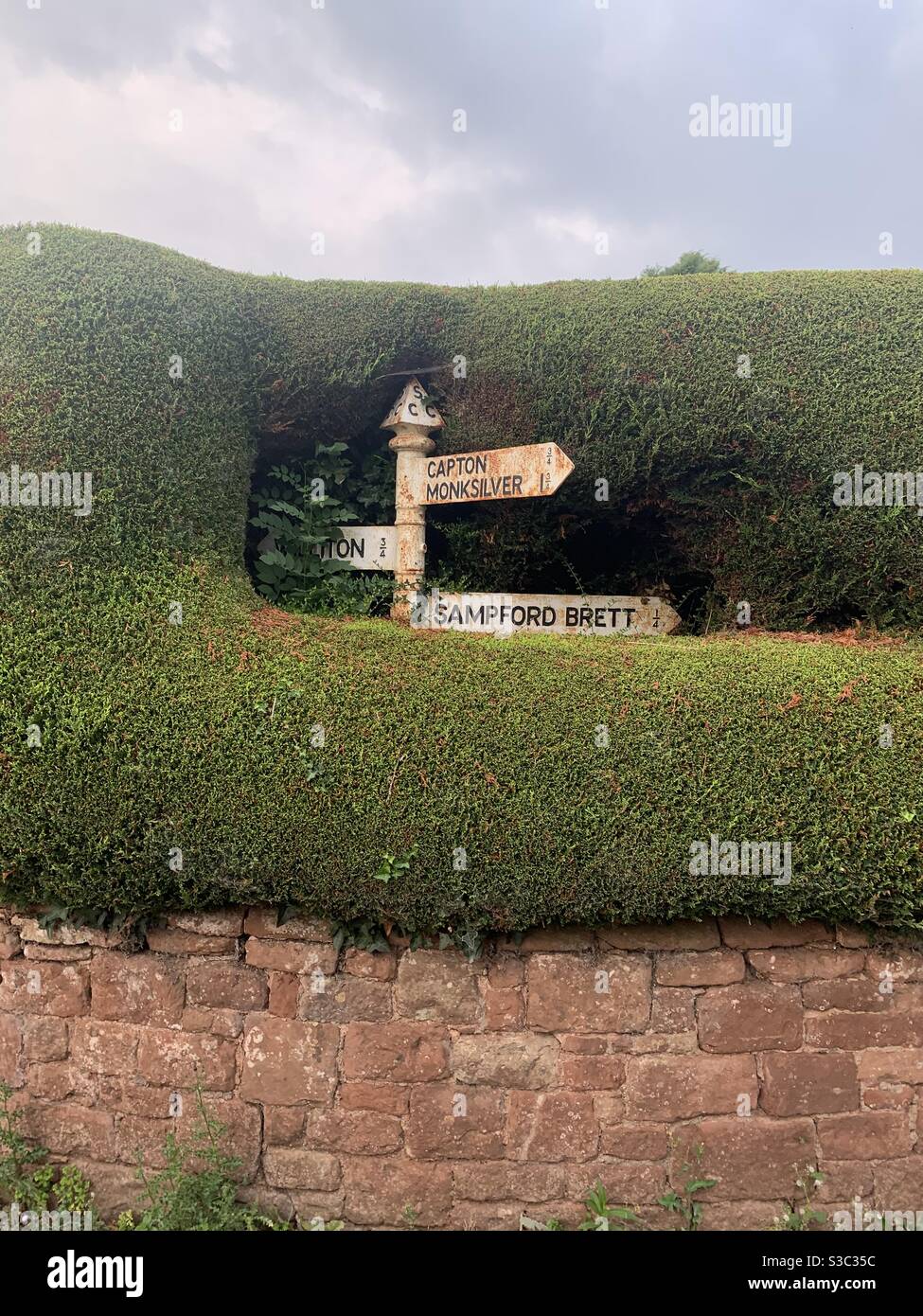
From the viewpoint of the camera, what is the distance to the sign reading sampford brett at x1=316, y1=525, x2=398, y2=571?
4191mm

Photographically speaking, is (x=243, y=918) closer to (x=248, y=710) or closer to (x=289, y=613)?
(x=248, y=710)

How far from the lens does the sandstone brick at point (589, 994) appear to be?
2945mm

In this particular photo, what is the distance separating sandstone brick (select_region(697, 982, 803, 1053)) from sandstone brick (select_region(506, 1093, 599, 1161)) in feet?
1.83

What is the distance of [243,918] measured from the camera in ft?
10.1

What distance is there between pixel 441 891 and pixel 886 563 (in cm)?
283

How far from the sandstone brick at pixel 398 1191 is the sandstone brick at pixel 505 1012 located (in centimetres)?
61

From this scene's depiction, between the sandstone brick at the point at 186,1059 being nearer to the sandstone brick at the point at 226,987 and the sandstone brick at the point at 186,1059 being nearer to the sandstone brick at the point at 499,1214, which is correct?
the sandstone brick at the point at 226,987

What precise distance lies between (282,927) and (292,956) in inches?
5.0

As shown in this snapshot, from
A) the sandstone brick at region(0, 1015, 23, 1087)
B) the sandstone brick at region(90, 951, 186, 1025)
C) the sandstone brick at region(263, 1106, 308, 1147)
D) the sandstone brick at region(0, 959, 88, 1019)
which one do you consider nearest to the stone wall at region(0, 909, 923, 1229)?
the sandstone brick at region(263, 1106, 308, 1147)

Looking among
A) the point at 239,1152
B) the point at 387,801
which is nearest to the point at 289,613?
the point at 387,801

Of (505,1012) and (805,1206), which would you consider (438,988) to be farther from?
(805,1206)

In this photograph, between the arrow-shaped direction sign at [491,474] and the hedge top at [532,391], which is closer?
the hedge top at [532,391]

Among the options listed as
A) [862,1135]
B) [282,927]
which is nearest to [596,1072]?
[862,1135]

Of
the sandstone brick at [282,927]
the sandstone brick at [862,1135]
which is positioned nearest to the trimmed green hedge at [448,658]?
the sandstone brick at [282,927]
